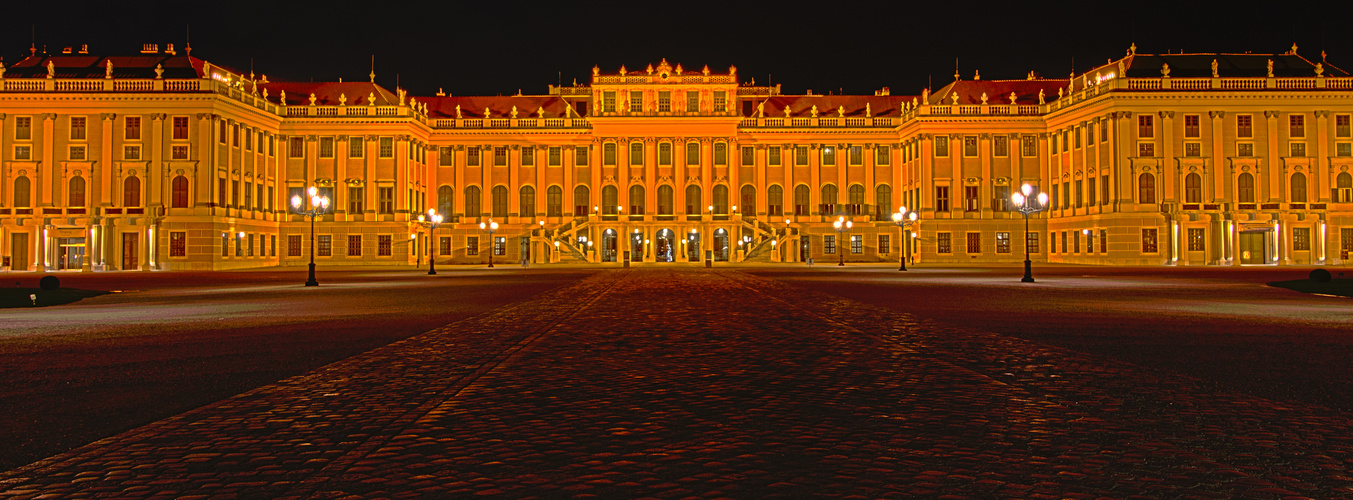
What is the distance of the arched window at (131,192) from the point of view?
6066 cm

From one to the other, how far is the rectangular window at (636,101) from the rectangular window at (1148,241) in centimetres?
3681

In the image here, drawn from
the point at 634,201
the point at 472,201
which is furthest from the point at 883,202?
the point at 472,201

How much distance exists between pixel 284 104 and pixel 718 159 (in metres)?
32.8

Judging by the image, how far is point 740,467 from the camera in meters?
5.46

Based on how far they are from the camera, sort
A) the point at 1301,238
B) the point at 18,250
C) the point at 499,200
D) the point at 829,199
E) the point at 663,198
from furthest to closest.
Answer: the point at 829,199
the point at 499,200
the point at 663,198
the point at 1301,238
the point at 18,250

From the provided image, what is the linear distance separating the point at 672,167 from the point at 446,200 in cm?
1847

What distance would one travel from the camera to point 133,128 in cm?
6128

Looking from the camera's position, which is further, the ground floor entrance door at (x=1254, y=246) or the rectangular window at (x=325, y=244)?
the rectangular window at (x=325, y=244)

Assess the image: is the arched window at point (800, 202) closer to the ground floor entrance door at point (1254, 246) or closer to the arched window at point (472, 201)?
the arched window at point (472, 201)

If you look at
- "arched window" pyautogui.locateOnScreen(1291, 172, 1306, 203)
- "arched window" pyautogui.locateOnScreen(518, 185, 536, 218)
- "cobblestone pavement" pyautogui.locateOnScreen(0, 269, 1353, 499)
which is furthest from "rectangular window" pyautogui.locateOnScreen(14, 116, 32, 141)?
"arched window" pyautogui.locateOnScreen(1291, 172, 1306, 203)

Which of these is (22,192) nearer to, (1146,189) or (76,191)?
(76,191)

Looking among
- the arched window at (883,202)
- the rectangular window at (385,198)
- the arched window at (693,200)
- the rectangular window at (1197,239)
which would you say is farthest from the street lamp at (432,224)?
the rectangular window at (1197,239)

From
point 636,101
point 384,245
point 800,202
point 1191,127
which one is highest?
point 636,101

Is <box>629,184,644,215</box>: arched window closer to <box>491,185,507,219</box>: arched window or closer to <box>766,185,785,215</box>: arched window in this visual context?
<box>491,185,507,219</box>: arched window
